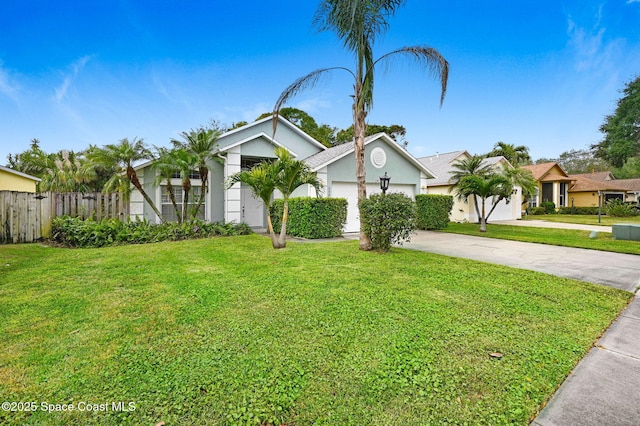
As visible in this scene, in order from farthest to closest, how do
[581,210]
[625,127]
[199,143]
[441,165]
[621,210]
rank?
1. [625,127]
2. [581,210]
3. [441,165]
4. [621,210]
5. [199,143]

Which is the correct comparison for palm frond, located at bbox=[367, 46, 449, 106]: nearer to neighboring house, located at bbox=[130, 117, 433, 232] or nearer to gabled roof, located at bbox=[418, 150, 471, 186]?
neighboring house, located at bbox=[130, 117, 433, 232]

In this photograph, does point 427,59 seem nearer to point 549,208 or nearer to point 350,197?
point 350,197

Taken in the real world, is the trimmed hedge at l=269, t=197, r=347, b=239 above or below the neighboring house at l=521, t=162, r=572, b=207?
below

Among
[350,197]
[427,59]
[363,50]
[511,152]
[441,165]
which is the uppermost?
[511,152]

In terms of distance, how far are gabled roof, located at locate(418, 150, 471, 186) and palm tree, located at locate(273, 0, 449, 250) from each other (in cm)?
1403

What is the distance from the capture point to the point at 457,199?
20.9m

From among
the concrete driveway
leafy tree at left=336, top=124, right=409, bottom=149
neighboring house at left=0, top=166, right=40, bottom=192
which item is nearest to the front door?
the concrete driveway

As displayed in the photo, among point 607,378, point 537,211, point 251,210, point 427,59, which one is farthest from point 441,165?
point 607,378

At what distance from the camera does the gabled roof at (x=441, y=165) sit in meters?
22.0

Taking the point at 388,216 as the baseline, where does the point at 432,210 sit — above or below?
above

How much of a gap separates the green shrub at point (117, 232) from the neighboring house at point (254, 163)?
194 cm

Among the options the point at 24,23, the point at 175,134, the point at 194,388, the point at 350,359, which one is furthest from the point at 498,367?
the point at 24,23

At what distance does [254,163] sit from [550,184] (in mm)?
29556

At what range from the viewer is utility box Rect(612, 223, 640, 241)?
11195 millimetres
